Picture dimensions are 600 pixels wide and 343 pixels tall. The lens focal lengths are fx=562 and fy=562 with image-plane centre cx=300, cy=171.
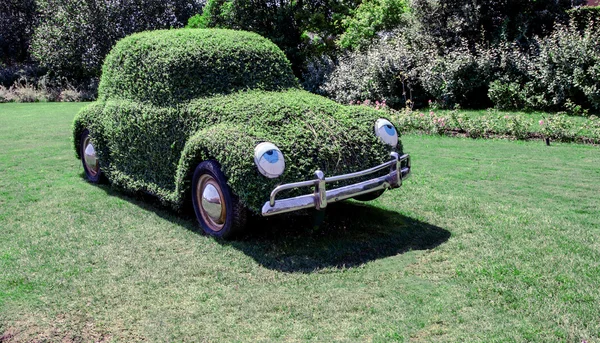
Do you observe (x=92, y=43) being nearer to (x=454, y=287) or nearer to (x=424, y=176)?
(x=424, y=176)

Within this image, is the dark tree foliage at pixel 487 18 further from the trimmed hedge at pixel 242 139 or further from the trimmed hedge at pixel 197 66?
the trimmed hedge at pixel 242 139

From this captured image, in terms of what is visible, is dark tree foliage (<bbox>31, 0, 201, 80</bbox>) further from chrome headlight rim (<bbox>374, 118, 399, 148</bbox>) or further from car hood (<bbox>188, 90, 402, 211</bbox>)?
chrome headlight rim (<bbox>374, 118, 399, 148</bbox>)

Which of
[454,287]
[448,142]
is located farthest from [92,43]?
[454,287]

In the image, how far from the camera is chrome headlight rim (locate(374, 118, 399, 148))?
233 inches

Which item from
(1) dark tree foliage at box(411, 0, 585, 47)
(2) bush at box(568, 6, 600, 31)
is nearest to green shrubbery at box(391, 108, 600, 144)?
(1) dark tree foliage at box(411, 0, 585, 47)

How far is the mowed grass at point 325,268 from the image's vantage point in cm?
383

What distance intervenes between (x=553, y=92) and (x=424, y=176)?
8496 mm

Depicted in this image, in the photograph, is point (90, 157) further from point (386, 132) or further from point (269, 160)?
point (386, 132)

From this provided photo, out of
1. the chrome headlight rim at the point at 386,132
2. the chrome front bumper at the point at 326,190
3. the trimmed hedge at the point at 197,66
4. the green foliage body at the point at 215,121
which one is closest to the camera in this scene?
the chrome front bumper at the point at 326,190

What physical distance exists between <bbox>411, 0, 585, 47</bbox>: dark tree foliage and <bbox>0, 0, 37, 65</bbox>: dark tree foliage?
29.9 metres

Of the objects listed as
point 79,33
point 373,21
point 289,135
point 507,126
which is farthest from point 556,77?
point 79,33

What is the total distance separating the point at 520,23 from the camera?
17.2m

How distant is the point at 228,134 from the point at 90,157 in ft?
11.8

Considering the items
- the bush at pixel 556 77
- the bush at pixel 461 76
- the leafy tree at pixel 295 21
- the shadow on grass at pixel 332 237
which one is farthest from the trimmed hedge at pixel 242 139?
the leafy tree at pixel 295 21
